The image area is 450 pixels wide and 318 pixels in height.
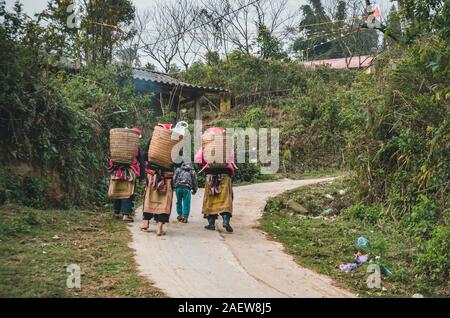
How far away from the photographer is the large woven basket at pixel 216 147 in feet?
26.2

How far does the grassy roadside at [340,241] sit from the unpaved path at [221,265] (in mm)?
323

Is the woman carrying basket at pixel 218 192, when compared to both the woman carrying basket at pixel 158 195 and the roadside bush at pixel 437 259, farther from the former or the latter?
the roadside bush at pixel 437 259

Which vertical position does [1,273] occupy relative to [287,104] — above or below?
below

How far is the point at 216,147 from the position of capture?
7992mm

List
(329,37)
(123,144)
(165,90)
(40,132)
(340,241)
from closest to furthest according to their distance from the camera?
(340,241) → (123,144) → (40,132) → (165,90) → (329,37)

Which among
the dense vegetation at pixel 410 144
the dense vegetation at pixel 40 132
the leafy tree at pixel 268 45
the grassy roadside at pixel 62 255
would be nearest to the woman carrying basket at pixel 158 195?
the grassy roadside at pixel 62 255

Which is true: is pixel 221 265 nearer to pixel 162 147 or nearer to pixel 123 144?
pixel 162 147

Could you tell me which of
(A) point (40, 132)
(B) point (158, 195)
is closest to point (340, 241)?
(B) point (158, 195)

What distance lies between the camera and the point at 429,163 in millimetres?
8344

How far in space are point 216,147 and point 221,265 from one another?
2.58 meters
